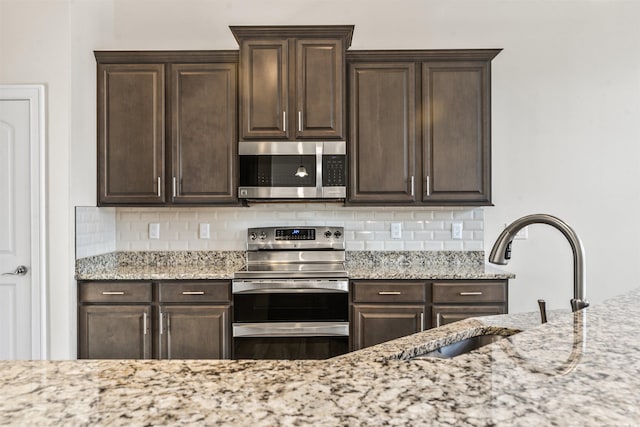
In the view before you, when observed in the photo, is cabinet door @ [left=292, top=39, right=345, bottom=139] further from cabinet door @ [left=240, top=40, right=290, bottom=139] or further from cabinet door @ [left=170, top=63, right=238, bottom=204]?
cabinet door @ [left=170, top=63, right=238, bottom=204]

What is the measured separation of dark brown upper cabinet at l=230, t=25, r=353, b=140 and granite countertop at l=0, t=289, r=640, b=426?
98.3 inches

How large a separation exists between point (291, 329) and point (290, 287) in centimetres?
27

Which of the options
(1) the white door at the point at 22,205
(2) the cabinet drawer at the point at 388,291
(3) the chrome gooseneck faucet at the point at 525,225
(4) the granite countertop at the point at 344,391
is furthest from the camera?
(2) the cabinet drawer at the point at 388,291

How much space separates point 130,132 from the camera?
3246 mm

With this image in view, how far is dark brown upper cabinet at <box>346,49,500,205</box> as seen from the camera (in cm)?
319

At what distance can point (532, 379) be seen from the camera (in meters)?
0.70

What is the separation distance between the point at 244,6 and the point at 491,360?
3.55 metres

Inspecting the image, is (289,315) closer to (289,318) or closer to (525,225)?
(289,318)

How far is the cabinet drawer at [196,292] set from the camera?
2.97m

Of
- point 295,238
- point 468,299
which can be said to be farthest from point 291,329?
point 468,299

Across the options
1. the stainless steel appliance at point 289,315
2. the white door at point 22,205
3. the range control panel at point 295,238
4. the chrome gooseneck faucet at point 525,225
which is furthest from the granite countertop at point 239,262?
the chrome gooseneck faucet at point 525,225

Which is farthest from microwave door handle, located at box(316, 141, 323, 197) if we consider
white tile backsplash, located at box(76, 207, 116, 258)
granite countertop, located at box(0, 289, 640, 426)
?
granite countertop, located at box(0, 289, 640, 426)

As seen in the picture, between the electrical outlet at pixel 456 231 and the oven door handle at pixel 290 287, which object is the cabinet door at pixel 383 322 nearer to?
the oven door handle at pixel 290 287

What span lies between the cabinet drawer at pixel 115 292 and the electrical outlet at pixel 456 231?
2.26 m
